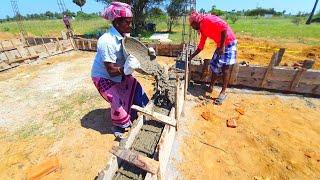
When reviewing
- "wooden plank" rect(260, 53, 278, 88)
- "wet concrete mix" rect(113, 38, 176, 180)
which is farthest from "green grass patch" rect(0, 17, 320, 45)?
"wet concrete mix" rect(113, 38, 176, 180)

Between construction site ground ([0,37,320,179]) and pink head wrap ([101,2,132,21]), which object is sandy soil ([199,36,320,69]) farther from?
pink head wrap ([101,2,132,21])

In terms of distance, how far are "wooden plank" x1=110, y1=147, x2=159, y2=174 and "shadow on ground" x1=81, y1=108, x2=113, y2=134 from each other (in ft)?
5.59

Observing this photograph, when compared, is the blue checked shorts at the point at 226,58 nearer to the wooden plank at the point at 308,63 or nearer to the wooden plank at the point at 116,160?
the wooden plank at the point at 308,63

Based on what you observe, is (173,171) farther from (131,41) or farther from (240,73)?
(240,73)

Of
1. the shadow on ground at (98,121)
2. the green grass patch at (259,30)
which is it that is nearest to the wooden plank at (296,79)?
the shadow on ground at (98,121)

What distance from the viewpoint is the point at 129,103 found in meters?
3.50

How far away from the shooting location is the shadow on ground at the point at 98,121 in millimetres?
3914

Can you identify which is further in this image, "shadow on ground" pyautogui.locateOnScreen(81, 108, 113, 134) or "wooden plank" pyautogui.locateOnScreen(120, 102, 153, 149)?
"shadow on ground" pyautogui.locateOnScreen(81, 108, 113, 134)

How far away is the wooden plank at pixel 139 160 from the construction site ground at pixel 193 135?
911 millimetres

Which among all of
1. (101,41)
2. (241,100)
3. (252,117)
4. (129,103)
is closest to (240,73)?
(241,100)

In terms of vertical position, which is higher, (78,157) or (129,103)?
(129,103)

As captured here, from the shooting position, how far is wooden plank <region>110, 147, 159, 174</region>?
2041 mm

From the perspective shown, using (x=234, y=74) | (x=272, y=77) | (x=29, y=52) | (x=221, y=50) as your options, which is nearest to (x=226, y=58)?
(x=221, y=50)

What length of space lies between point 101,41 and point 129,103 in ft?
3.68
